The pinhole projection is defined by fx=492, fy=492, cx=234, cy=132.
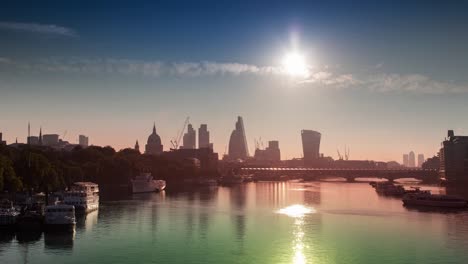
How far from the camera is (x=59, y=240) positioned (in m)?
75.9

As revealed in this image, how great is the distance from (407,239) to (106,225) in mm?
53569

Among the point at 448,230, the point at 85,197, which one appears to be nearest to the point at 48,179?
the point at 85,197

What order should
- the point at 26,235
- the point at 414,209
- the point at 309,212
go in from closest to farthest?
the point at 26,235, the point at 309,212, the point at 414,209

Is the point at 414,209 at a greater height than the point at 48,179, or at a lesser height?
lesser

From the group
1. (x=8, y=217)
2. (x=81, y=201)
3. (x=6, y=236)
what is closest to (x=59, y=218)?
(x=8, y=217)

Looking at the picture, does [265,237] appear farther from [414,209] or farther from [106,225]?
[414,209]

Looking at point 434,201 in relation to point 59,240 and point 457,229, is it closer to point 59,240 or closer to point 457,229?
point 457,229

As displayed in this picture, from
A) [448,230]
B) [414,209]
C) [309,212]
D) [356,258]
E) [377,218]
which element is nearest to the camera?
[356,258]

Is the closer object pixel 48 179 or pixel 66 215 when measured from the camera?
pixel 66 215

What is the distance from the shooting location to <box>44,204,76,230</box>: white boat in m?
84.2

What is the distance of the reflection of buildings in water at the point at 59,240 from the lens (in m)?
70.9

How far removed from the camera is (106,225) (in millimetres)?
92188

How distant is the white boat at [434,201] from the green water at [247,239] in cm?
2047

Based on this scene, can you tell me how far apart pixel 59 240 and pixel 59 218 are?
9.47 metres
